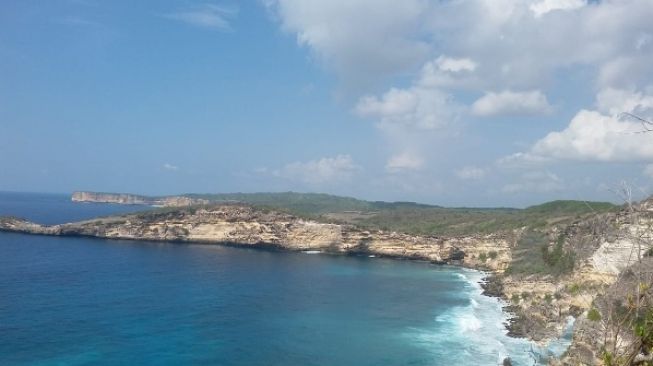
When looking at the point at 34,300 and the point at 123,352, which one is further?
the point at 34,300

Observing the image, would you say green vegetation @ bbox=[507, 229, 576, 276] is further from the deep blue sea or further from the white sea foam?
the white sea foam

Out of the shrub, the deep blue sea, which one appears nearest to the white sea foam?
the deep blue sea

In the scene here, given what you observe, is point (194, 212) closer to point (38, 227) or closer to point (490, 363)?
point (38, 227)

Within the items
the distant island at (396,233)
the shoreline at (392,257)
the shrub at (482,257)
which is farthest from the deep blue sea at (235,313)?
the shrub at (482,257)

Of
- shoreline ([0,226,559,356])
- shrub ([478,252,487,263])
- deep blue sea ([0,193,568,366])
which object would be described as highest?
shrub ([478,252,487,263])

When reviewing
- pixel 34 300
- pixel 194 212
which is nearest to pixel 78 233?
pixel 194 212

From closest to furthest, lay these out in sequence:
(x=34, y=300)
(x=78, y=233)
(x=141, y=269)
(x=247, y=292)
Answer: (x=34, y=300) → (x=247, y=292) → (x=141, y=269) → (x=78, y=233)

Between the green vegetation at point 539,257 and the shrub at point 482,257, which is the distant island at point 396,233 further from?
the green vegetation at point 539,257

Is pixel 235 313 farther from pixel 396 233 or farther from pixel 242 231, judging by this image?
pixel 242 231
